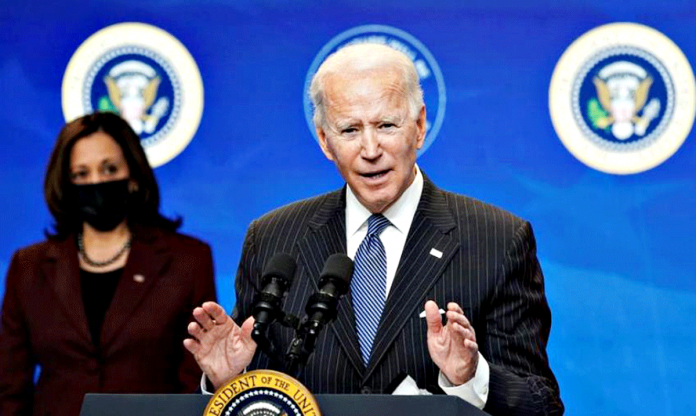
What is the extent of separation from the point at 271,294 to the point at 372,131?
58 centimetres

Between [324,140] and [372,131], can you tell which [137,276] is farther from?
[372,131]

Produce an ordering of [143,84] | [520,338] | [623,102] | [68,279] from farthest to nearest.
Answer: [143,84] < [623,102] < [68,279] < [520,338]

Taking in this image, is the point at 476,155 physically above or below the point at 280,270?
above

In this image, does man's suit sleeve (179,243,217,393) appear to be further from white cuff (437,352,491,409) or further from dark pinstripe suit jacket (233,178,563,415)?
white cuff (437,352,491,409)

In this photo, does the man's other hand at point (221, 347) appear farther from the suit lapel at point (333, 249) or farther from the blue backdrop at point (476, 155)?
the blue backdrop at point (476, 155)

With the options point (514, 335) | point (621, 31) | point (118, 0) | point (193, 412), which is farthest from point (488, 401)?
point (118, 0)

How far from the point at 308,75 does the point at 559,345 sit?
1.21m

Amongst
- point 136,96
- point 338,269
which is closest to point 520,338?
point 338,269

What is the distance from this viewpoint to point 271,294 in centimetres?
201

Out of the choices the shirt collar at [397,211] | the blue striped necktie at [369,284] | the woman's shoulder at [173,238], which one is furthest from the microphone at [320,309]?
the woman's shoulder at [173,238]

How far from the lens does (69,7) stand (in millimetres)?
4363

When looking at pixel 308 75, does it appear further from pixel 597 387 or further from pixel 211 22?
pixel 597 387

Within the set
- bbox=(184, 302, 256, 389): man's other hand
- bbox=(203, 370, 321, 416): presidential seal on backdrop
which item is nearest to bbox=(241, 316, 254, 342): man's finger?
bbox=(184, 302, 256, 389): man's other hand

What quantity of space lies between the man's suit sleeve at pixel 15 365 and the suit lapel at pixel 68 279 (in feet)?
0.48
